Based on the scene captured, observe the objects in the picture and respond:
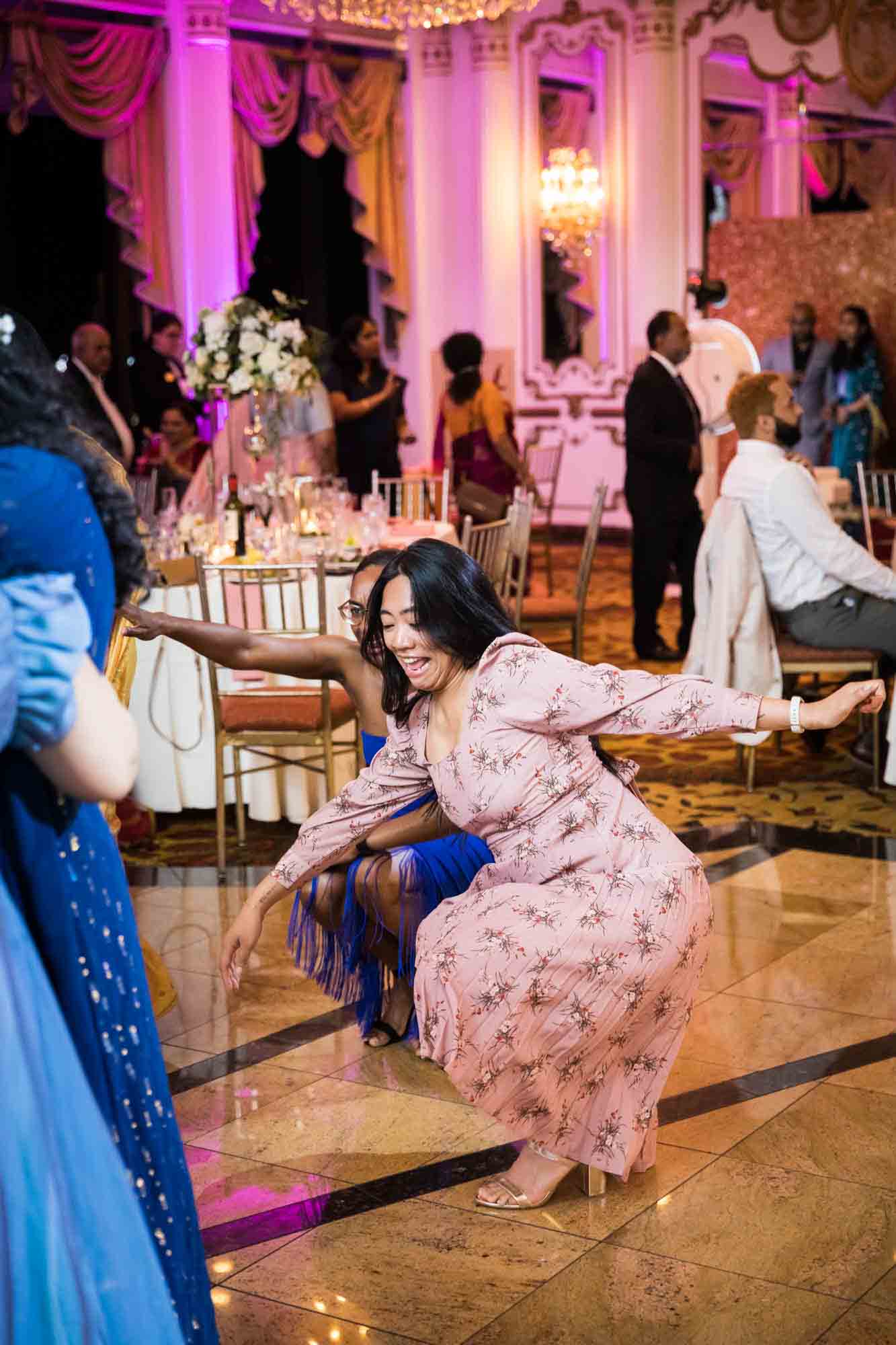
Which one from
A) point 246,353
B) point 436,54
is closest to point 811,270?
point 436,54

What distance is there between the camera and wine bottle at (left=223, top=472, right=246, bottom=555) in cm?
564

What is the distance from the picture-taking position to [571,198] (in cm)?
1179

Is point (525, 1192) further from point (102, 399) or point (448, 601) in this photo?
point (102, 399)

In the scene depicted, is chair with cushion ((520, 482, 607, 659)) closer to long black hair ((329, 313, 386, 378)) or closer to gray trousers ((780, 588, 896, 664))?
gray trousers ((780, 588, 896, 664))

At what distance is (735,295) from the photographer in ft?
36.4

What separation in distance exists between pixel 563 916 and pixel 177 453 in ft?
22.1

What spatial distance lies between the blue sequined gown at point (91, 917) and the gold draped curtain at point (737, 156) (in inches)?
543

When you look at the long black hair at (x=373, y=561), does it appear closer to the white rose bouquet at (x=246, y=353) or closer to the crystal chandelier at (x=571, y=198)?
the white rose bouquet at (x=246, y=353)

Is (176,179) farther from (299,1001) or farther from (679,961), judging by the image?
(679,961)

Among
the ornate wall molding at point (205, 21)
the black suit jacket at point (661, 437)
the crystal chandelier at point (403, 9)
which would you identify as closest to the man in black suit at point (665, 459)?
the black suit jacket at point (661, 437)

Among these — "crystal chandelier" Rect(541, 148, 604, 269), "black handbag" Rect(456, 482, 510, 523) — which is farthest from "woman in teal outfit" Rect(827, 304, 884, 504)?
"black handbag" Rect(456, 482, 510, 523)

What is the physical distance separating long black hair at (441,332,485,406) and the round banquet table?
9.40 ft

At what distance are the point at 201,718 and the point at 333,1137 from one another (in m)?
2.44

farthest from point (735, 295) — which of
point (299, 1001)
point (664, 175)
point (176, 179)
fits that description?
point (299, 1001)
